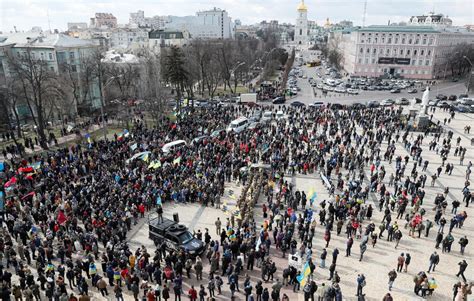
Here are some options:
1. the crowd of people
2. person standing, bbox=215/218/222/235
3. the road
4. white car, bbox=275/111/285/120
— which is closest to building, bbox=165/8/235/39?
the road

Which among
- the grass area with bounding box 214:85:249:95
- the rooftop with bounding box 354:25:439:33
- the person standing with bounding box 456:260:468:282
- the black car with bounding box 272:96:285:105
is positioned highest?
the rooftop with bounding box 354:25:439:33

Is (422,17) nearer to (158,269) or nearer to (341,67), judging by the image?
(341,67)

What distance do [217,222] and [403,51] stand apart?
2907 inches

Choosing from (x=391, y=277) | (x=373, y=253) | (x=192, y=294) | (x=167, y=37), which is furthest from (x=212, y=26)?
(x=192, y=294)

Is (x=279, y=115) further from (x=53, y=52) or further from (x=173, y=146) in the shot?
(x=53, y=52)

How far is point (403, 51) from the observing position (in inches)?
3022

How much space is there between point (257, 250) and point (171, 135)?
62.2ft

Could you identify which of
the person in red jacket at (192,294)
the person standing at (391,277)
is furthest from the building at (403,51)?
the person in red jacket at (192,294)

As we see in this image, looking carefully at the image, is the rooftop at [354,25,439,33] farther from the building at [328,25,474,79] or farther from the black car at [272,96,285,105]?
the black car at [272,96,285,105]

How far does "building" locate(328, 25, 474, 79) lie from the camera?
247 feet

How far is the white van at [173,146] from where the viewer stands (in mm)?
28480

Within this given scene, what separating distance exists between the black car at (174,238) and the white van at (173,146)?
11762mm

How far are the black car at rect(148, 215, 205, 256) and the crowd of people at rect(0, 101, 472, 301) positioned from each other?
0.48m

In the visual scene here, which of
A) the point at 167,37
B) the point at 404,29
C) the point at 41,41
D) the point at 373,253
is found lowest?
the point at 373,253
